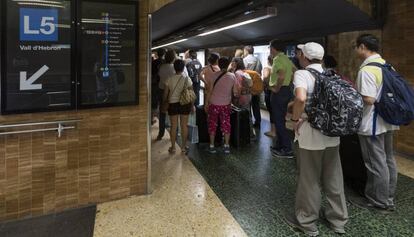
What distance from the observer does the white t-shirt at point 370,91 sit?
2652 millimetres

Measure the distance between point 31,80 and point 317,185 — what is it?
243 centimetres

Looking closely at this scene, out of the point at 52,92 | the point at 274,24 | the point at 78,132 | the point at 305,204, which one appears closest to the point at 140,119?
the point at 78,132

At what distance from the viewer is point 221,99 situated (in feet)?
14.7

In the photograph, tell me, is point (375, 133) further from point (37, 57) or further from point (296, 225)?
point (37, 57)

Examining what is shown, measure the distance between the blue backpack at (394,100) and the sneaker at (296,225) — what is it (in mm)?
1098

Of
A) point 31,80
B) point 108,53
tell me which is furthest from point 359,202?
point 31,80

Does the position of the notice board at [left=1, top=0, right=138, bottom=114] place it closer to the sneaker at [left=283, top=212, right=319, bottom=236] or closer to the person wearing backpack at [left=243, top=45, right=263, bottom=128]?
the sneaker at [left=283, top=212, right=319, bottom=236]

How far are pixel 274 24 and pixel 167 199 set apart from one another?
4.48m

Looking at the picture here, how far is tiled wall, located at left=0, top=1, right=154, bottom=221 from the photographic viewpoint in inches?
100

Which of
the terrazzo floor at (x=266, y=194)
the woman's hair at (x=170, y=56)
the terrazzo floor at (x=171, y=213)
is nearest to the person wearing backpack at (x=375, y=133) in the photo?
the terrazzo floor at (x=266, y=194)

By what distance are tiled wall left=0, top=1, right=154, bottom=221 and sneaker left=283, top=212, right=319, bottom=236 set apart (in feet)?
4.66

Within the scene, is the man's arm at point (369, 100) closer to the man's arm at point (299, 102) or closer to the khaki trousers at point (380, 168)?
the khaki trousers at point (380, 168)

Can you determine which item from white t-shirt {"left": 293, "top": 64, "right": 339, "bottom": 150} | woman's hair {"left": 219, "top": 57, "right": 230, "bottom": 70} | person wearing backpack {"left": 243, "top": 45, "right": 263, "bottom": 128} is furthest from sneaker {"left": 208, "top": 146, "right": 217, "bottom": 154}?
white t-shirt {"left": 293, "top": 64, "right": 339, "bottom": 150}

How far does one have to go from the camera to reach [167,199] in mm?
3070
